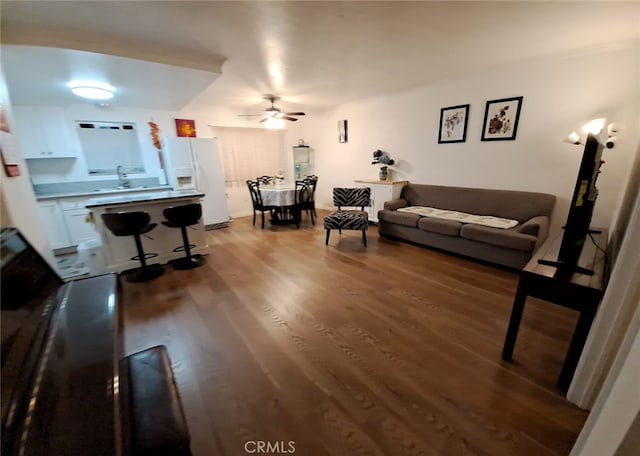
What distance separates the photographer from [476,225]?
3.22 m

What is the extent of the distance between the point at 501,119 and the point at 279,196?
3.74m

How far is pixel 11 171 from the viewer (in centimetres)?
182

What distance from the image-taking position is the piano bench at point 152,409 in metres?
0.74

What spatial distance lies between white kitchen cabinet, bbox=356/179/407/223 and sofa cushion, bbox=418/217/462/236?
101 cm

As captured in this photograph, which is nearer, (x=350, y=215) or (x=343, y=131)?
(x=350, y=215)

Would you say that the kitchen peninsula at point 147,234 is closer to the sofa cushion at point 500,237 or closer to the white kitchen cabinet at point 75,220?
the white kitchen cabinet at point 75,220

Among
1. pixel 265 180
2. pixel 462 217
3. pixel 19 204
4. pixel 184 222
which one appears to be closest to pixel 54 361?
pixel 19 204

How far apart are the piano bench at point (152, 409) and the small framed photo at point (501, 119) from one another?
4.53 meters

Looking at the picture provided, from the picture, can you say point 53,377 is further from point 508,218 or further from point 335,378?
point 508,218

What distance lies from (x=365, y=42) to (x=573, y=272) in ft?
8.67

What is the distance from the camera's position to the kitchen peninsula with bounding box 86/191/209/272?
293cm

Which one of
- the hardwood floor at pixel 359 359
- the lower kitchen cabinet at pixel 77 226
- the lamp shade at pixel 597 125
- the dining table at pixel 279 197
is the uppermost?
the lamp shade at pixel 597 125

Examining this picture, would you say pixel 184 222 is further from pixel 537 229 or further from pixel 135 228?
pixel 537 229

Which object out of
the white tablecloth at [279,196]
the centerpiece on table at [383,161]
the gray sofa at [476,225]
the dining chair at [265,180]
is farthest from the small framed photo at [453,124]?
the dining chair at [265,180]
